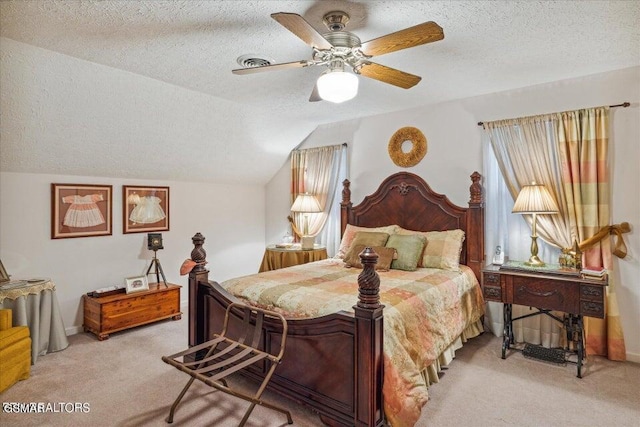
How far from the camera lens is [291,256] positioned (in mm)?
4535

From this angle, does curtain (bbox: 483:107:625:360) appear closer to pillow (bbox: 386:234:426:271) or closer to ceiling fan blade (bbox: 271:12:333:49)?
pillow (bbox: 386:234:426:271)

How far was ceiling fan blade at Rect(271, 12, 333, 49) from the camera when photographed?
1.71 meters

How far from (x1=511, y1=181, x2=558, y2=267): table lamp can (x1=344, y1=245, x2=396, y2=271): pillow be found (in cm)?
117

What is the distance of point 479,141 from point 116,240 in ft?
13.6

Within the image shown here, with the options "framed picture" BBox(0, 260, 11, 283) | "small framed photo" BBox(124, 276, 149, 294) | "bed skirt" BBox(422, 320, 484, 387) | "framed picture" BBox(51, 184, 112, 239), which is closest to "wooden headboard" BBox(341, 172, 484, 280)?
"bed skirt" BBox(422, 320, 484, 387)

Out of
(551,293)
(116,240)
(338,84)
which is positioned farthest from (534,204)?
(116,240)

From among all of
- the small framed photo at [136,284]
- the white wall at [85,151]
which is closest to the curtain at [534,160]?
the white wall at [85,151]

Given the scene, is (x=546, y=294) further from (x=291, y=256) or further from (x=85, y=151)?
(x=85, y=151)

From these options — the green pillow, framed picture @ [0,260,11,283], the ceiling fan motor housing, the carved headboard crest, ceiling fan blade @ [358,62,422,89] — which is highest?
the ceiling fan motor housing

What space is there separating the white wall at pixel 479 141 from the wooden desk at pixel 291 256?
2.71ft

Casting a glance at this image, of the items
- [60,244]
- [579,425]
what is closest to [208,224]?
[60,244]

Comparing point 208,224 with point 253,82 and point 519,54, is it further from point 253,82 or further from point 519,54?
point 519,54

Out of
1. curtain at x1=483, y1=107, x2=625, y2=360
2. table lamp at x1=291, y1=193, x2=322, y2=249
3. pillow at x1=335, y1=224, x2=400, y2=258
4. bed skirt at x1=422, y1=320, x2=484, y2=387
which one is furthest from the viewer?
table lamp at x1=291, y1=193, x2=322, y2=249

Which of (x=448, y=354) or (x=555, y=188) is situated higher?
(x=555, y=188)
